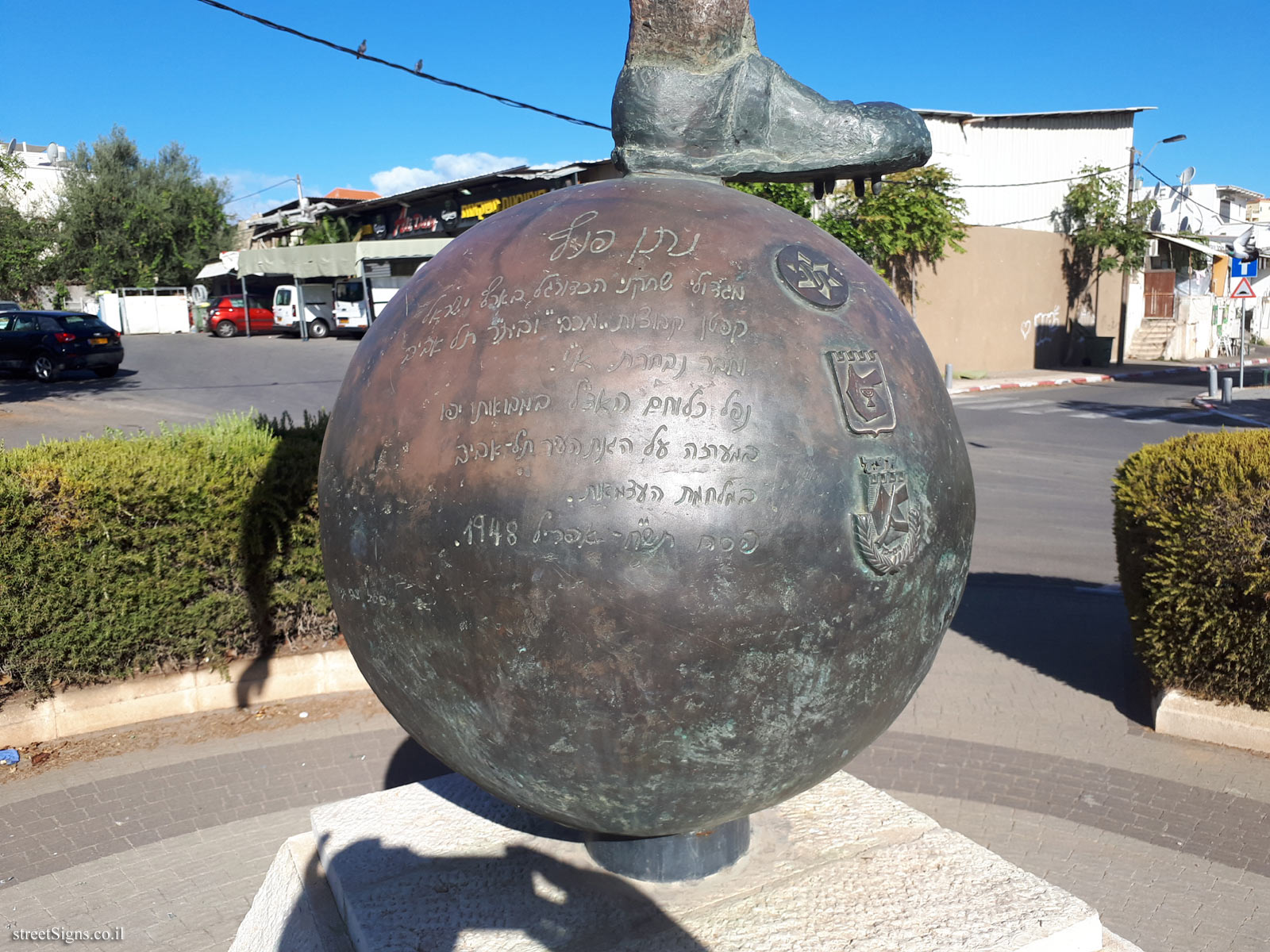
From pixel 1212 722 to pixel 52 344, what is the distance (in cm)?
2243

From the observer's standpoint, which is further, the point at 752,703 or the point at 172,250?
the point at 172,250

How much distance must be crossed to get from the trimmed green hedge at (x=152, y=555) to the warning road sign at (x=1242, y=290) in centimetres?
2155

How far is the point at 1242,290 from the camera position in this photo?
70.0ft

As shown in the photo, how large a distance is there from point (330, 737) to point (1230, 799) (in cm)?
462

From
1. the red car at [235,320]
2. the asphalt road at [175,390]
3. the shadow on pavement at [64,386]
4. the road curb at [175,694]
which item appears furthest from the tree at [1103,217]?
the road curb at [175,694]

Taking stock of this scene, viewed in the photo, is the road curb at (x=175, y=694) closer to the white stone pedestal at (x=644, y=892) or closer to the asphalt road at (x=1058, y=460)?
the white stone pedestal at (x=644, y=892)

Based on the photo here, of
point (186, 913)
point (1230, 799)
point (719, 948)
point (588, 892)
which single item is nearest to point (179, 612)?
point (186, 913)

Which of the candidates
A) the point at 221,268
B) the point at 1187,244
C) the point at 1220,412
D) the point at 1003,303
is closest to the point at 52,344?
the point at 221,268

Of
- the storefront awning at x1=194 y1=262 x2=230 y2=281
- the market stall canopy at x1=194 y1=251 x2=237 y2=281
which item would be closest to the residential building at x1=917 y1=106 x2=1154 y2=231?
the market stall canopy at x1=194 y1=251 x2=237 y2=281

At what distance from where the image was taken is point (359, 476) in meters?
2.49

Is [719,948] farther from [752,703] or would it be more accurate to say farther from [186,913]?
[186,913]

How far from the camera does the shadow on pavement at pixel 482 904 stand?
9.24 ft

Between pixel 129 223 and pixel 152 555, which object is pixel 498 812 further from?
pixel 129 223

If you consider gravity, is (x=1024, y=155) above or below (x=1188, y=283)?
above
